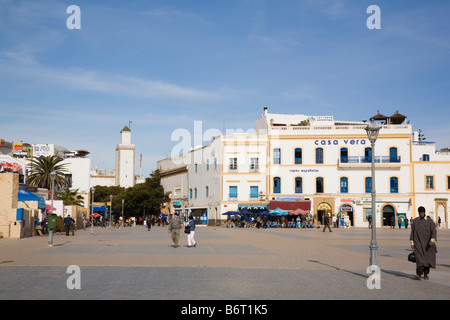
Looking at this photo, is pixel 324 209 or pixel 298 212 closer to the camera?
pixel 298 212

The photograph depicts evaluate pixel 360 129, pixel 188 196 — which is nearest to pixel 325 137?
pixel 360 129

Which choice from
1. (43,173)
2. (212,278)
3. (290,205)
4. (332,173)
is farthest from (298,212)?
(212,278)

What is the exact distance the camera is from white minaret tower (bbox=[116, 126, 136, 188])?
373 feet

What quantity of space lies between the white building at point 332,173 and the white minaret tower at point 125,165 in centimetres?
5536

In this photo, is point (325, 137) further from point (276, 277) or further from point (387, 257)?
point (276, 277)

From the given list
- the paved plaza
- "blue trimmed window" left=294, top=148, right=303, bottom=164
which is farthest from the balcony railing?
the paved plaza

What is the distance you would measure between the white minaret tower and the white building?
182ft

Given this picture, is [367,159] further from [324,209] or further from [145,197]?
[145,197]

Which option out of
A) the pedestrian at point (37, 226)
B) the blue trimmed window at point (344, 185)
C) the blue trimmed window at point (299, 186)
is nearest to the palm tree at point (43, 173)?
the pedestrian at point (37, 226)

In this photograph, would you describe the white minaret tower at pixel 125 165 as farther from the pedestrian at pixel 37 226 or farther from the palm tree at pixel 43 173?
the pedestrian at pixel 37 226

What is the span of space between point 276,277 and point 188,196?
64484mm

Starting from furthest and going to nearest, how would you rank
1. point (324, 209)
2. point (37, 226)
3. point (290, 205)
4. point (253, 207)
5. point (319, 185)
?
point (253, 207), point (319, 185), point (324, 209), point (290, 205), point (37, 226)

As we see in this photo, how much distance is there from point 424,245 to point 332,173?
47.9m

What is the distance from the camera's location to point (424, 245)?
12133mm
